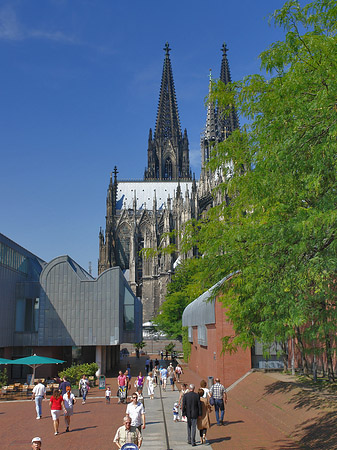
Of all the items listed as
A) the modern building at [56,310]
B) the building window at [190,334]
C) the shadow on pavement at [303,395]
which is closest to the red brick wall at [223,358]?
the shadow on pavement at [303,395]

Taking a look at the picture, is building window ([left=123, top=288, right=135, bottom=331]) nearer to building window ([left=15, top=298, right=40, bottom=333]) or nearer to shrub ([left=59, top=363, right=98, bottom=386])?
building window ([left=15, top=298, right=40, bottom=333])

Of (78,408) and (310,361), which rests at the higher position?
(310,361)

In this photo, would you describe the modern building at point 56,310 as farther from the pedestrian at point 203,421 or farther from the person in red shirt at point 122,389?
the pedestrian at point 203,421

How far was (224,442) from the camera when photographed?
12.5 metres

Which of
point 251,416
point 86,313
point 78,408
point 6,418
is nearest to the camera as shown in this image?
point 251,416

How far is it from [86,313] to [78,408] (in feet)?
46.6

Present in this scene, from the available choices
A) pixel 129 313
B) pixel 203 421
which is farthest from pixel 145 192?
pixel 203 421

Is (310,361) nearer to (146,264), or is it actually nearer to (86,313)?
(86,313)

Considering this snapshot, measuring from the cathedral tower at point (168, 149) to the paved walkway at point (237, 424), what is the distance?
93914 millimetres

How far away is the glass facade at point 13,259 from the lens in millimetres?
32438

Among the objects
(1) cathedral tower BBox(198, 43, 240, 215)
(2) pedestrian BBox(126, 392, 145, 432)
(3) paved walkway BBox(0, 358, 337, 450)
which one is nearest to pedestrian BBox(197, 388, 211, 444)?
(3) paved walkway BBox(0, 358, 337, 450)

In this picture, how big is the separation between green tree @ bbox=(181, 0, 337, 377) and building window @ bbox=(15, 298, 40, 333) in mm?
23641

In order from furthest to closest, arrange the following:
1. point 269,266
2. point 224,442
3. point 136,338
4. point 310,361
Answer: point 136,338
point 310,361
point 224,442
point 269,266

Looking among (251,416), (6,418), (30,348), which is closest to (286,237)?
(251,416)
